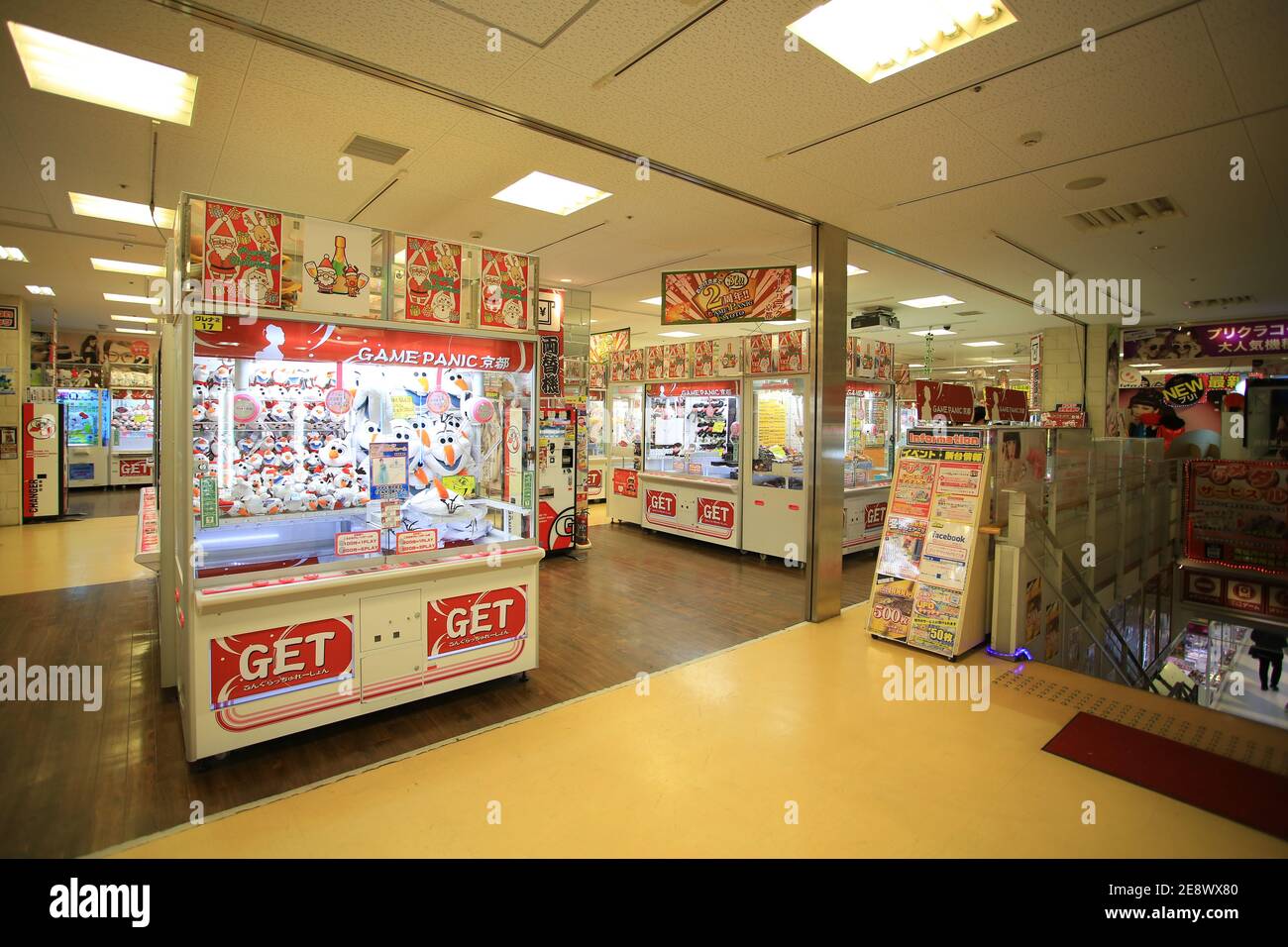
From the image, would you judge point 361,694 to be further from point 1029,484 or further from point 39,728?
point 1029,484

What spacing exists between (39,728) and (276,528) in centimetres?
159

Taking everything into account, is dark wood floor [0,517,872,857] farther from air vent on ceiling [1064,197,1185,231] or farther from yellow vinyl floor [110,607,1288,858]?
air vent on ceiling [1064,197,1185,231]

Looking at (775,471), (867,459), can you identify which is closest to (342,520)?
(775,471)

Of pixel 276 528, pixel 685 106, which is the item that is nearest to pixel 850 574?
pixel 685 106

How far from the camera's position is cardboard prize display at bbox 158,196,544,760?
117 inches

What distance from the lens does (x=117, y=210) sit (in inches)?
212

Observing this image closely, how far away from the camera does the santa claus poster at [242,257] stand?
2.94 meters

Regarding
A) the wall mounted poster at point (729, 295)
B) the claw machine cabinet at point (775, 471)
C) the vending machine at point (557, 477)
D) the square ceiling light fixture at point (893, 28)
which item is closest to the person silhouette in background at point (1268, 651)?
the claw machine cabinet at point (775, 471)

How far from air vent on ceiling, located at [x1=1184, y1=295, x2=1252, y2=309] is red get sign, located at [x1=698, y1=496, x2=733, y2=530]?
6.78 meters

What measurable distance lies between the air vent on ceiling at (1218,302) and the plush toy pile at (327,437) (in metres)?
9.59

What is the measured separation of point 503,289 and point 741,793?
3.08 meters

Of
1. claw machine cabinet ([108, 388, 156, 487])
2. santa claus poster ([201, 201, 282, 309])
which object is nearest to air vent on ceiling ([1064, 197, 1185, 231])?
santa claus poster ([201, 201, 282, 309])

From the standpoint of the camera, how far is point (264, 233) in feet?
10.1

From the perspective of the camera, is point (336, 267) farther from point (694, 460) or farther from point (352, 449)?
point (694, 460)
